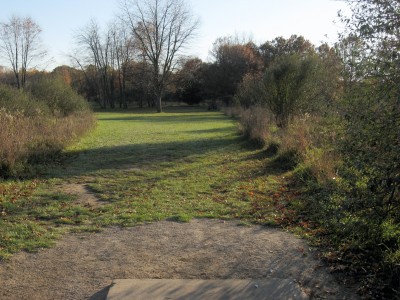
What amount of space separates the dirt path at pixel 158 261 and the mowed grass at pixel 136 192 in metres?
0.44

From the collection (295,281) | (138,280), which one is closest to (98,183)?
(138,280)

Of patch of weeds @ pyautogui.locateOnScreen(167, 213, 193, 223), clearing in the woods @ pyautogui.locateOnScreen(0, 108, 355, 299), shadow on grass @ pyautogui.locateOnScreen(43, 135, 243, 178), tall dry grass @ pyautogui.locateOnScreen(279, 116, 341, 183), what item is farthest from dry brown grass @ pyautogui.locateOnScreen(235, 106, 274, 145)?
patch of weeds @ pyautogui.locateOnScreen(167, 213, 193, 223)

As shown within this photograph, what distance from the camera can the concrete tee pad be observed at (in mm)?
4109

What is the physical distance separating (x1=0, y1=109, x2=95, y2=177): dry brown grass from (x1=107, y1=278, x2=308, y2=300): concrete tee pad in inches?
283

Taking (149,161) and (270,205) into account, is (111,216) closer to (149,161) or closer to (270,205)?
(270,205)

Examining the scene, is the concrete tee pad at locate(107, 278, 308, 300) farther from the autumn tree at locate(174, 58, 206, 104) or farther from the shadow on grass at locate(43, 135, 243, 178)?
the autumn tree at locate(174, 58, 206, 104)

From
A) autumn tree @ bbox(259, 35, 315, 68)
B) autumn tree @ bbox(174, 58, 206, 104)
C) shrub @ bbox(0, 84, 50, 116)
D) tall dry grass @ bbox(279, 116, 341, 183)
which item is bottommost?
tall dry grass @ bbox(279, 116, 341, 183)

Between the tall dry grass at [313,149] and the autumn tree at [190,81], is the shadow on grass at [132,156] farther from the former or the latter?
the autumn tree at [190,81]

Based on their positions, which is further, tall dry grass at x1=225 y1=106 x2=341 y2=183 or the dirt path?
tall dry grass at x1=225 y1=106 x2=341 y2=183

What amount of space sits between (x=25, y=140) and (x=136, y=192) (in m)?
4.89

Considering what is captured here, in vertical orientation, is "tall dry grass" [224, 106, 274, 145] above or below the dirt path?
above

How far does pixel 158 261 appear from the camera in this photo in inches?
200

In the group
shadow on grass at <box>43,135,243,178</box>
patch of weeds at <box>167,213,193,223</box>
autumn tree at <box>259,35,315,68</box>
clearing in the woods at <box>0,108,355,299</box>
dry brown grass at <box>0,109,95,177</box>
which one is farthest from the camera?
autumn tree at <box>259,35,315,68</box>

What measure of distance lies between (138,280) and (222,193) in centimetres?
486
